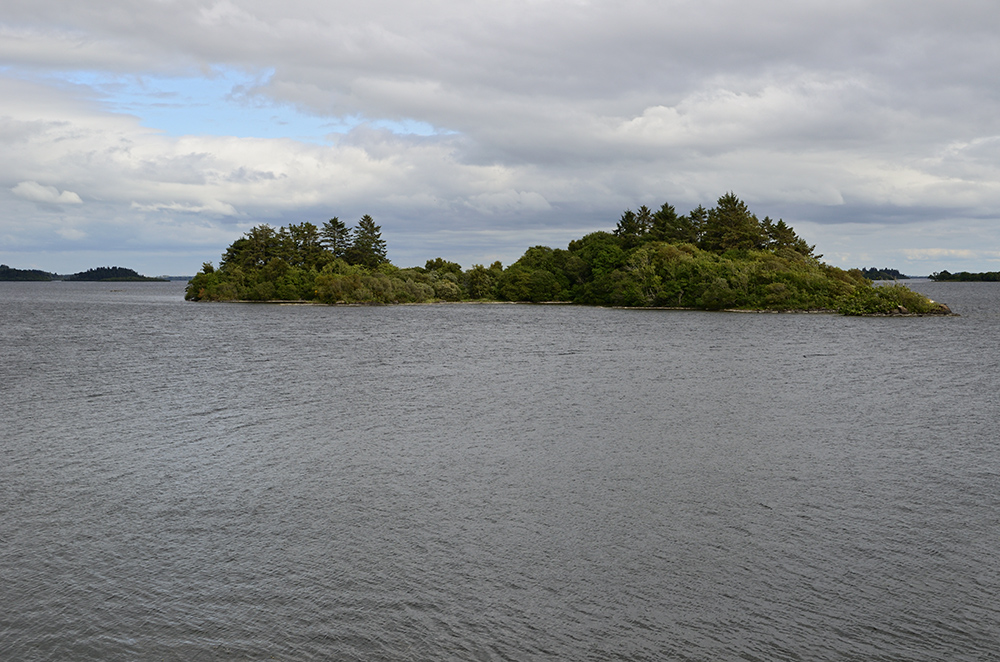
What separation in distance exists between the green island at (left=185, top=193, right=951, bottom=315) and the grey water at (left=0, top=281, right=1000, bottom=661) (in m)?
75.9

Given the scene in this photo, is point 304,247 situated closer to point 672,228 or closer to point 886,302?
point 672,228

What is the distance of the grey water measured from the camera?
40.8ft

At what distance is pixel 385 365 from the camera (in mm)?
49750

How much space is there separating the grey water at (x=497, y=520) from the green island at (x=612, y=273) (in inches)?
2988

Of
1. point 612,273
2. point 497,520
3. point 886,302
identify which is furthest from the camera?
point 612,273

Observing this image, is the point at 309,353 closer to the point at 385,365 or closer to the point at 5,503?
the point at 385,365

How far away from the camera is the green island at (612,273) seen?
11444 centimetres

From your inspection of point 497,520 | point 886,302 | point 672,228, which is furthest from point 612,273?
point 497,520

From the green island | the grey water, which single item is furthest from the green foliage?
the grey water

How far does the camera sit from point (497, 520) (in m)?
17.8

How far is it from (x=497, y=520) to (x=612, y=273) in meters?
121

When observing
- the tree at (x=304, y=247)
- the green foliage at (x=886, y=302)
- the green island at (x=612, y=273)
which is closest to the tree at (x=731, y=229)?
the green island at (x=612, y=273)

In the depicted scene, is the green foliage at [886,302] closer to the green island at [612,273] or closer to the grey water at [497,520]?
the green island at [612,273]

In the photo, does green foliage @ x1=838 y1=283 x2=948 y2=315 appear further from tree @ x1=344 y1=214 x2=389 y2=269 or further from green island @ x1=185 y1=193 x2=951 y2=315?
tree @ x1=344 y1=214 x2=389 y2=269
